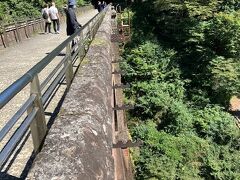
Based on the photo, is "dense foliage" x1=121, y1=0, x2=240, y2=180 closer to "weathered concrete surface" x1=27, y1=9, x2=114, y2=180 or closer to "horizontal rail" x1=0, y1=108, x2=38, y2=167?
"weathered concrete surface" x1=27, y1=9, x2=114, y2=180

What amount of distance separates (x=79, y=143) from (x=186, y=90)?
20368 mm

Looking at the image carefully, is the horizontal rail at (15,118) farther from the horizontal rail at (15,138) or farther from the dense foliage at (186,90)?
the dense foliage at (186,90)

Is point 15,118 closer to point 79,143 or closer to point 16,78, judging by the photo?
point 79,143

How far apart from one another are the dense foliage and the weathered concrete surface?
978cm

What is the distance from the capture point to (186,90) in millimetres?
22281

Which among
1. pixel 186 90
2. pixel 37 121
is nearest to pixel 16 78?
pixel 37 121

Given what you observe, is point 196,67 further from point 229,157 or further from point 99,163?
point 99,163

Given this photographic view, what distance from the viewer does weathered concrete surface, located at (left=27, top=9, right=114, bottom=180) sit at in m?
2.08

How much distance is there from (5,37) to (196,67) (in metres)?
13.9

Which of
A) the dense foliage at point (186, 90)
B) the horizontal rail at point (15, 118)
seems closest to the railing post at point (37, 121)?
the horizontal rail at point (15, 118)

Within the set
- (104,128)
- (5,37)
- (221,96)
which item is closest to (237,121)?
(221,96)

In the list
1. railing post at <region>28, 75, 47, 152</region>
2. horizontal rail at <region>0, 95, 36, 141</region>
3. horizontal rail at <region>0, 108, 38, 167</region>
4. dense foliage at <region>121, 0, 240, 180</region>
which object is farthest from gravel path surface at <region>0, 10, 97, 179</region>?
dense foliage at <region>121, 0, 240, 180</region>

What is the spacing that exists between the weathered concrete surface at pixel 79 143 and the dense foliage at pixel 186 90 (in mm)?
9776

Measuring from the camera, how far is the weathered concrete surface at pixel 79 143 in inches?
82.0
